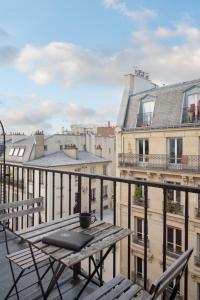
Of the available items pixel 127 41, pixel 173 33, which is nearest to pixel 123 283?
pixel 173 33

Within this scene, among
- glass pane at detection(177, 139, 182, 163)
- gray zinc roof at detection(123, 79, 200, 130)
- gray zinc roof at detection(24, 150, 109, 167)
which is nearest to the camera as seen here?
glass pane at detection(177, 139, 182, 163)

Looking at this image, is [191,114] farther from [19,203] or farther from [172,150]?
[19,203]

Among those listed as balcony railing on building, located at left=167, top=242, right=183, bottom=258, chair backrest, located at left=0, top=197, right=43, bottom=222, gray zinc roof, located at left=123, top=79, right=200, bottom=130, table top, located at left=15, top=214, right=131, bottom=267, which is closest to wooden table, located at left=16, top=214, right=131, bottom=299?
table top, located at left=15, top=214, right=131, bottom=267

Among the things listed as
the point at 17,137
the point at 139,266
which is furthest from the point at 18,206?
the point at 17,137

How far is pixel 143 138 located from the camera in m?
14.2

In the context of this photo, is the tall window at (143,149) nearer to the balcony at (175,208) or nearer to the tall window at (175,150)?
the tall window at (175,150)

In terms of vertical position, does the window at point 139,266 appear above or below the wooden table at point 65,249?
below

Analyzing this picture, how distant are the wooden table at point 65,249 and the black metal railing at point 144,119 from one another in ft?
40.8

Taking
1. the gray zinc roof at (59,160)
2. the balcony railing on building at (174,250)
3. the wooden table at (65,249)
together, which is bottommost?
the balcony railing on building at (174,250)

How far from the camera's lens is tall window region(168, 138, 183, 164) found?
12730mm

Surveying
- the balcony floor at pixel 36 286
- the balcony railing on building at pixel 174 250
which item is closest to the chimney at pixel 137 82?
the balcony railing on building at pixel 174 250

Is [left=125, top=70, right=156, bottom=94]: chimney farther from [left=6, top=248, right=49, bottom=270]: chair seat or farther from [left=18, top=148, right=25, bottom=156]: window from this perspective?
[left=6, top=248, right=49, bottom=270]: chair seat

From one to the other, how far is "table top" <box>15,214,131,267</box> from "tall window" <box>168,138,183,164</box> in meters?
11.1

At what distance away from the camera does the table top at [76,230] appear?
1607 millimetres
